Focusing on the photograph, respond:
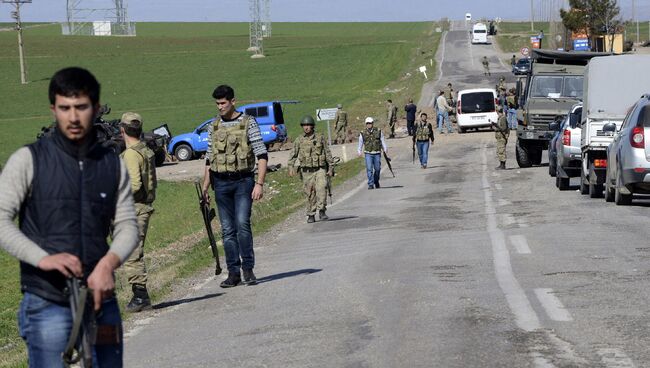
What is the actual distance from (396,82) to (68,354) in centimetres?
7887

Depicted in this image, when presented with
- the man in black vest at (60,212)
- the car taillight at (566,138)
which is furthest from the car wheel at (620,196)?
the man in black vest at (60,212)

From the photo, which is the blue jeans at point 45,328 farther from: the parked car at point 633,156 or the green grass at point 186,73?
the green grass at point 186,73

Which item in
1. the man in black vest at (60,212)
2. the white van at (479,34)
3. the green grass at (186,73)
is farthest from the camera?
the white van at (479,34)

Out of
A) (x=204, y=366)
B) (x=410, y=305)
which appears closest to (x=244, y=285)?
(x=410, y=305)

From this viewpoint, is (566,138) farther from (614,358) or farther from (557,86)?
(614,358)

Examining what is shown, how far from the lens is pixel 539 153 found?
3547cm

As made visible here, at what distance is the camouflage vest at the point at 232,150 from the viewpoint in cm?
1232

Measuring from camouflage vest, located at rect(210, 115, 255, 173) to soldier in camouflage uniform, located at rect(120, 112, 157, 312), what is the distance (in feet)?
3.18

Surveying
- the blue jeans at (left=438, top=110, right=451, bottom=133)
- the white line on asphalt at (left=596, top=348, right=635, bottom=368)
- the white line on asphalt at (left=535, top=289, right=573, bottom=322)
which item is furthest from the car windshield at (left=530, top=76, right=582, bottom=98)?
the white line on asphalt at (left=596, top=348, right=635, bottom=368)

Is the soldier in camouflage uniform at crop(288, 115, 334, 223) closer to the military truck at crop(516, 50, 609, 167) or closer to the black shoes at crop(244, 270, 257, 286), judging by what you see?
the black shoes at crop(244, 270, 257, 286)

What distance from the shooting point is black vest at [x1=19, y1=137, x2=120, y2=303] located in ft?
17.0

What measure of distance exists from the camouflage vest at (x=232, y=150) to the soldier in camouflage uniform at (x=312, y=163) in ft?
27.2

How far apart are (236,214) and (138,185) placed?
4.34 ft

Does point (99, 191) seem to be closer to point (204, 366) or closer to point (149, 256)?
point (204, 366)
